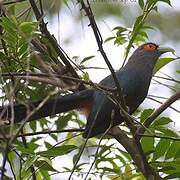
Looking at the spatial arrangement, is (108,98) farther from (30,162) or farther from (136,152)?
(30,162)

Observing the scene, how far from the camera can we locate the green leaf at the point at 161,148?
7.46 ft

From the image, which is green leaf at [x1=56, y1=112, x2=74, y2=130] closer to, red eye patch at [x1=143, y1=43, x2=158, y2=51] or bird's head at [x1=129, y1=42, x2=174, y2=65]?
bird's head at [x1=129, y1=42, x2=174, y2=65]

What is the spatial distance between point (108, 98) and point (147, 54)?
109cm

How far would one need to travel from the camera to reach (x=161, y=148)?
2.28m

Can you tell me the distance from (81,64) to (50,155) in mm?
567

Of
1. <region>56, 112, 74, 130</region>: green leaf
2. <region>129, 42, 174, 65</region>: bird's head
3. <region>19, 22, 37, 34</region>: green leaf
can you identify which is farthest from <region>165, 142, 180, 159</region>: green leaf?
<region>129, 42, 174, 65</region>: bird's head

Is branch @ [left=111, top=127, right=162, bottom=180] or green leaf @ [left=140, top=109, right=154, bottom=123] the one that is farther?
green leaf @ [left=140, top=109, right=154, bottom=123]

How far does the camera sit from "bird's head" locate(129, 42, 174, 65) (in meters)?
3.28

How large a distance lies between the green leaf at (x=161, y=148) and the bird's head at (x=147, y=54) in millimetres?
1012

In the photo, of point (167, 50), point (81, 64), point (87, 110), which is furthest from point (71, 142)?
point (167, 50)

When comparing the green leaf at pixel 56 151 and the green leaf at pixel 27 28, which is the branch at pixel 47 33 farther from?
the green leaf at pixel 56 151

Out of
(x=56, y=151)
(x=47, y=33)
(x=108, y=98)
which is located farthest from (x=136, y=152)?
(x=47, y=33)

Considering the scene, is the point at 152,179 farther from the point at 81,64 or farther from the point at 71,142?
the point at 71,142

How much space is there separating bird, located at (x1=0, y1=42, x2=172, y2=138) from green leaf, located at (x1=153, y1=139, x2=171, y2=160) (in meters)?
0.24
